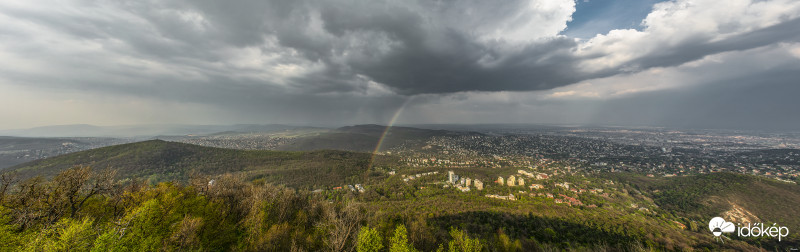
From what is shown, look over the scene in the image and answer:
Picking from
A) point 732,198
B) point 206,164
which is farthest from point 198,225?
point 206,164

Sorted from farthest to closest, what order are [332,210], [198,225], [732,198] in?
[732,198], [332,210], [198,225]

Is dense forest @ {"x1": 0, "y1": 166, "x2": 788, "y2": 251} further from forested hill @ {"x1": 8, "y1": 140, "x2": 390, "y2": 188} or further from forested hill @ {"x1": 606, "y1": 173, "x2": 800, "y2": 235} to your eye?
forested hill @ {"x1": 8, "y1": 140, "x2": 390, "y2": 188}

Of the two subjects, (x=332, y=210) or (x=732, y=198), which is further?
(x=732, y=198)

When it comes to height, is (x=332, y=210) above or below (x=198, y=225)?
below

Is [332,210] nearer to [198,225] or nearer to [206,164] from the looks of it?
[198,225]

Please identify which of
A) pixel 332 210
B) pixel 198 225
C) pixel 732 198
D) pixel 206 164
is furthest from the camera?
pixel 206 164

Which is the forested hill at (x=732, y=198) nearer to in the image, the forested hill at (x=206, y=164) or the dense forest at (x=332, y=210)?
the dense forest at (x=332, y=210)

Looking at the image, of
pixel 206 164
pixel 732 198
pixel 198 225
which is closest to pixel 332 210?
pixel 198 225

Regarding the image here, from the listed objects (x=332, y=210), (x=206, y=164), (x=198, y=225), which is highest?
(x=198, y=225)

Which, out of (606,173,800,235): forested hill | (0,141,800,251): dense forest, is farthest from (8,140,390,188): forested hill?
(606,173,800,235): forested hill

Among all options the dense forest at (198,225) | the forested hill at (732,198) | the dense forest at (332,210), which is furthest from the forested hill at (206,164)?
the forested hill at (732,198)
